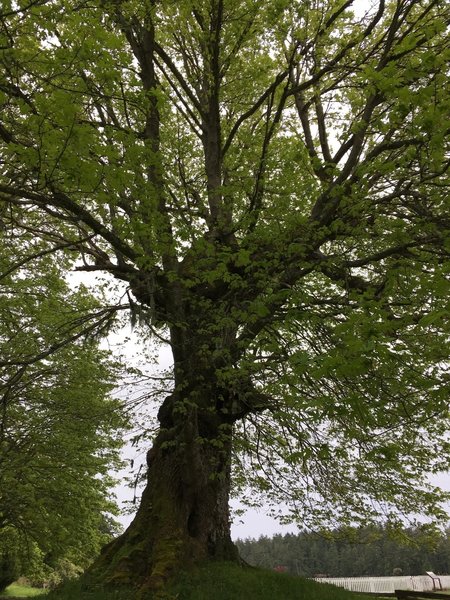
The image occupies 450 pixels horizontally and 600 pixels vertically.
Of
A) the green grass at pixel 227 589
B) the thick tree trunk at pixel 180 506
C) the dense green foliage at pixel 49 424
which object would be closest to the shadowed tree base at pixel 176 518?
the thick tree trunk at pixel 180 506

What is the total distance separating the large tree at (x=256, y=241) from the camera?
590 cm

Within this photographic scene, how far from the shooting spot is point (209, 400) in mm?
9117

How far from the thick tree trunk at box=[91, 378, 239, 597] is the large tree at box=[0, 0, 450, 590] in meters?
0.04

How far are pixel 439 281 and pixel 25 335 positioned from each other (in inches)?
450

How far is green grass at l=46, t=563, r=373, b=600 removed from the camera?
6750 mm

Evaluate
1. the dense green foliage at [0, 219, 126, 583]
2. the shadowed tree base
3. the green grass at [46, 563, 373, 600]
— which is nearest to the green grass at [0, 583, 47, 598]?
the dense green foliage at [0, 219, 126, 583]

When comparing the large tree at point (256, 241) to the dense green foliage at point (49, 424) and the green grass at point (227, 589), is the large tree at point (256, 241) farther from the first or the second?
the dense green foliage at point (49, 424)

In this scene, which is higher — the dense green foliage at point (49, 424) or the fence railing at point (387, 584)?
the dense green foliage at point (49, 424)

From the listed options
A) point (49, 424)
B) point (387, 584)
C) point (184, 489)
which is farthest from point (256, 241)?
point (387, 584)

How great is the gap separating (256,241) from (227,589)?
207 inches

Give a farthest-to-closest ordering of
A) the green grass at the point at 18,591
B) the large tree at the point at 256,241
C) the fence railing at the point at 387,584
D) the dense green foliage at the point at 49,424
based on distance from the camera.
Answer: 1. the fence railing at the point at 387,584
2. the green grass at the point at 18,591
3. the dense green foliage at the point at 49,424
4. the large tree at the point at 256,241

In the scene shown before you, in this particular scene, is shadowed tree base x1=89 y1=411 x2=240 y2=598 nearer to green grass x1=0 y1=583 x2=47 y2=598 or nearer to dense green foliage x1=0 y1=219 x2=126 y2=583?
dense green foliage x1=0 y1=219 x2=126 y2=583

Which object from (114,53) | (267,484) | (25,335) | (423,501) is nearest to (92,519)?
(25,335)

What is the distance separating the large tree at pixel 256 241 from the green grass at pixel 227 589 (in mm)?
394
